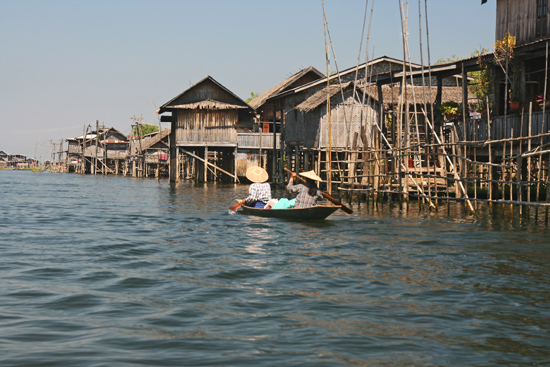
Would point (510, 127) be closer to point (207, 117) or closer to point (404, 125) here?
point (404, 125)

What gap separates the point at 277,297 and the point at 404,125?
14244 mm

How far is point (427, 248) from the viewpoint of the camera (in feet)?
33.2

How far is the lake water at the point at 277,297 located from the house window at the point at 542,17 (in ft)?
22.6

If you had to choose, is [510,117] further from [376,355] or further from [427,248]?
[376,355]

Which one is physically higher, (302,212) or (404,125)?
(404,125)

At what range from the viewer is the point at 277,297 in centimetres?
663

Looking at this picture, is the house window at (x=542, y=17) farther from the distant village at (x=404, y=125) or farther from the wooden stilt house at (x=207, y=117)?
the wooden stilt house at (x=207, y=117)

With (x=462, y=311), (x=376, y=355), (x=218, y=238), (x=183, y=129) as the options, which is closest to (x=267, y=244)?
(x=218, y=238)

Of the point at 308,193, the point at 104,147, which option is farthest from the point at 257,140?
the point at 104,147

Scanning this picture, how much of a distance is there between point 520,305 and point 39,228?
10126 mm

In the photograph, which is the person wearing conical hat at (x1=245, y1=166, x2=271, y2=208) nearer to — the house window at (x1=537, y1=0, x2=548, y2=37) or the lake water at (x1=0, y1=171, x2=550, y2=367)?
the lake water at (x1=0, y1=171, x2=550, y2=367)

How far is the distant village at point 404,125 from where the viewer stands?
14.5 metres

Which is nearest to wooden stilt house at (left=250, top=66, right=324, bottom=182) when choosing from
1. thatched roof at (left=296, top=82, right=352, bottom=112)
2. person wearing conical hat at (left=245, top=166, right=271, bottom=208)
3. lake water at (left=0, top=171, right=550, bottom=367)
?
thatched roof at (left=296, top=82, right=352, bottom=112)

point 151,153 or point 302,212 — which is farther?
point 151,153
